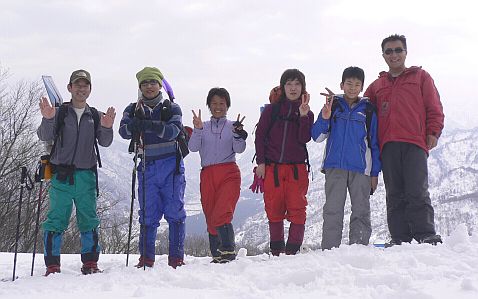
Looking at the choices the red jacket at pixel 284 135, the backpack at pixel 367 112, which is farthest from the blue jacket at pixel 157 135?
the backpack at pixel 367 112

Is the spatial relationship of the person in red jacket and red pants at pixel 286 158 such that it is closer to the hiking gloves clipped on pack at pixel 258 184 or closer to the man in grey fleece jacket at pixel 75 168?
the hiking gloves clipped on pack at pixel 258 184

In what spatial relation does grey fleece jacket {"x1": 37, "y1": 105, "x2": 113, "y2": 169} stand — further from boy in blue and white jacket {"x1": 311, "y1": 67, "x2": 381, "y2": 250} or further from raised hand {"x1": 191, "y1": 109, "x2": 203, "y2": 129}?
boy in blue and white jacket {"x1": 311, "y1": 67, "x2": 381, "y2": 250}

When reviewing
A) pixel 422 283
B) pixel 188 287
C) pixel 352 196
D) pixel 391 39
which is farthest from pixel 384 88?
pixel 188 287

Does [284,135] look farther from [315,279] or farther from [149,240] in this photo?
[315,279]

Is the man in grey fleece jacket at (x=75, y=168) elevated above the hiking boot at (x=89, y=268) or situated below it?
above

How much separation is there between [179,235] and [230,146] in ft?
4.55

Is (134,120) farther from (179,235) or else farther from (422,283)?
(422,283)

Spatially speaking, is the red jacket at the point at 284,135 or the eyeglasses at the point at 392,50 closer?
the red jacket at the point at 284,135

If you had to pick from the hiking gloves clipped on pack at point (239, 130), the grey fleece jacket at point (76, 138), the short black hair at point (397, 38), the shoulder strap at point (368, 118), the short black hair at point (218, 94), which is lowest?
→ the grey fleece jacket at point (76, 138)

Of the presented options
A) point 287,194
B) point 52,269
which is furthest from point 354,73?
point 52,269

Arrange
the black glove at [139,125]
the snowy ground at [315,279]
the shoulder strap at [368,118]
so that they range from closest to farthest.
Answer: the snowy ground at [315,279] < the black glove at [139,125] < the shoulder strap at [368,118]

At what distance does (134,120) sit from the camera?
501 centimetres

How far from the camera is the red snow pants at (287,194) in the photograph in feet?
17.3

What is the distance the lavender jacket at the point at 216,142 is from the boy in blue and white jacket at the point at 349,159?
111 cm
